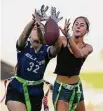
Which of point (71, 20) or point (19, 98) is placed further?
point (71, 20)

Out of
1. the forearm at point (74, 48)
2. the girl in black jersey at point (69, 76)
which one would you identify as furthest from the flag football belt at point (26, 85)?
the forearm at point (74, 48)

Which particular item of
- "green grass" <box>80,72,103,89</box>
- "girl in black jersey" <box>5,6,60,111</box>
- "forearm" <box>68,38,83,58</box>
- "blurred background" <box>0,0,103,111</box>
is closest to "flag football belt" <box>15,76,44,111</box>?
"girl in black jersey" <box>5,6,60,111</box>

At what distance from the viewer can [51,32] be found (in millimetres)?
4207

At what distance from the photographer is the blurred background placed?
6.25 m

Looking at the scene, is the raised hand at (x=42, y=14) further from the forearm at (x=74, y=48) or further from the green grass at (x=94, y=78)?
the green grass at (x=94, y=78)

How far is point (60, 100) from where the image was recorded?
4.46 metres

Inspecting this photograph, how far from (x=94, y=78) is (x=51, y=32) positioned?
7.39 ft

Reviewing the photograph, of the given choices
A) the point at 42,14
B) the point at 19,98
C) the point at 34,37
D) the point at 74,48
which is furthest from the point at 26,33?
the point at 19,98

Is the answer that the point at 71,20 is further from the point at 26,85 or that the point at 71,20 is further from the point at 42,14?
the point at 26,85

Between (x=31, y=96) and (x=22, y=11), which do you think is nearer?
(x=31, y=96)

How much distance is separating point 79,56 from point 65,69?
0.19m

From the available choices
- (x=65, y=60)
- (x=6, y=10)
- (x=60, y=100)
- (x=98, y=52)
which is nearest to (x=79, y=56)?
(x=65, y=60)

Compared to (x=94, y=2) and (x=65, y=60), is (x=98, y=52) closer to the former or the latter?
(x=94, y=2)

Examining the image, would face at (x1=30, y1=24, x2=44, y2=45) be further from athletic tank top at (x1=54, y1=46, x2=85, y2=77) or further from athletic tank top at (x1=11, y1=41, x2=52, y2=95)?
athletic tank top at (x1=54, y1=46, x2=85, y2=77)
